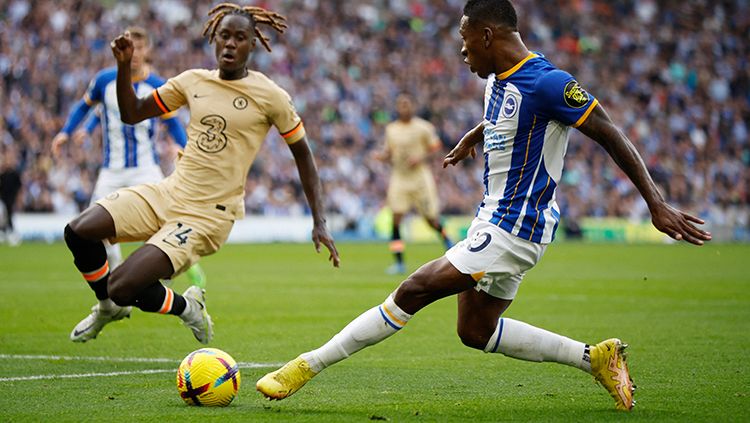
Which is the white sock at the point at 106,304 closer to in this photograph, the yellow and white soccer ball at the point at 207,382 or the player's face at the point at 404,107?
the yellow and white soccer ball at the point at 207,382

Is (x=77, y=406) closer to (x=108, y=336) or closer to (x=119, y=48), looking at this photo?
(x=119, y=48)

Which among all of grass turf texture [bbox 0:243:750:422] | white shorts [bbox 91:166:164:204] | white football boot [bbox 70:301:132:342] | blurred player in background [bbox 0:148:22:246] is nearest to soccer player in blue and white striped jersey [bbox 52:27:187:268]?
white shorts [bbox 91:166:164:204]

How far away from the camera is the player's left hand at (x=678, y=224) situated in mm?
5723

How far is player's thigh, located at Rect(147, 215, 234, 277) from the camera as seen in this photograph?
7.56 meters

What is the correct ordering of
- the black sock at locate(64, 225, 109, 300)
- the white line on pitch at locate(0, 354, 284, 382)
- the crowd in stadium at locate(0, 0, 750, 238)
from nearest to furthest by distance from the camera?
the white line on pitch at locate(0, 354, 284, 382) → the black sock at locate(64, 225, 109, 300) → the crowd in stadium at locate(0, 0, 750, 238)

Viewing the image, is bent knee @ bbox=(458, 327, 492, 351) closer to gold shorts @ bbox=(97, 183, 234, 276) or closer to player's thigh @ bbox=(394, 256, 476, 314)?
player's thigh @ bbox=(394, 256, 476, 314)

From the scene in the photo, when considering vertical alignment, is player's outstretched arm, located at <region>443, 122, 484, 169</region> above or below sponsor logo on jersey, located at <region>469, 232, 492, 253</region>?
above

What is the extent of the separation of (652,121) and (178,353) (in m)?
32.7

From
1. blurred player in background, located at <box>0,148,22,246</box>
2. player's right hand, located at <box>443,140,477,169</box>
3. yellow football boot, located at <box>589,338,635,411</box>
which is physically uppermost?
player's right hand, located at <box>443,140,477,169</box>

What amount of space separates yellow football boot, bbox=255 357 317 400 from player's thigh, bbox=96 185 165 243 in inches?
81.1

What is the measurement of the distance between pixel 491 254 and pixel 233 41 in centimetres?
269

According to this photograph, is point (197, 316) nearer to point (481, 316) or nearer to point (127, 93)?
point (127, 93)

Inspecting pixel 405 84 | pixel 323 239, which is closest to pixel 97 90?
pixel 323 239

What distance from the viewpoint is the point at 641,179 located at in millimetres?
5914
